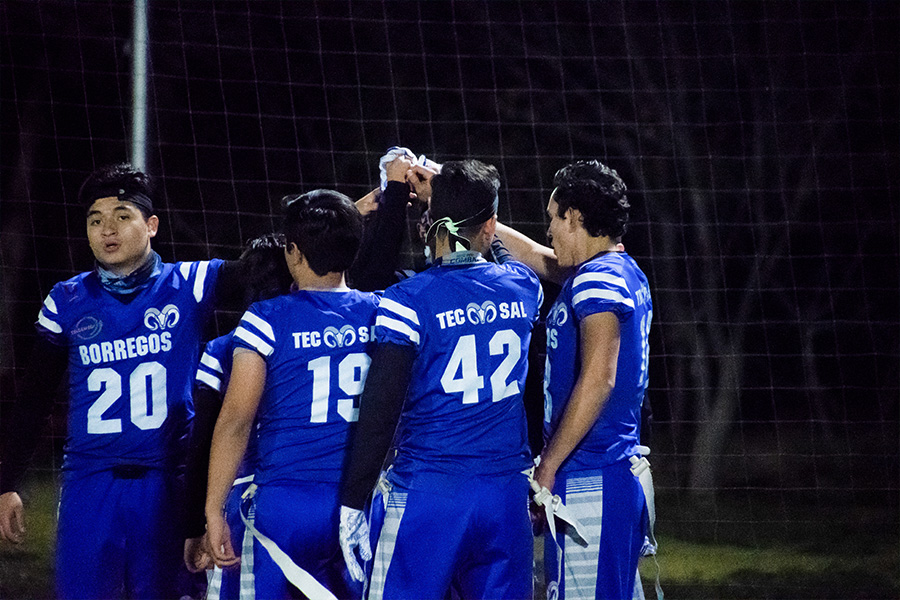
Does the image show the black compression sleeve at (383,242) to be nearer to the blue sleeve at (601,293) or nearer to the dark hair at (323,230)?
the dark hair at (323,230)


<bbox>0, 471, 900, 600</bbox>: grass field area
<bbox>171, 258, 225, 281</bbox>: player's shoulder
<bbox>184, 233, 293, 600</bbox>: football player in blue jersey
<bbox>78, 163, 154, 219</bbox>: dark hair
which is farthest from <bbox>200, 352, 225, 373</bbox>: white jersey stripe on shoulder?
<bbox>0, 471, 900, 600</bbox>: grass field area

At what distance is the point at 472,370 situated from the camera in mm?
3207

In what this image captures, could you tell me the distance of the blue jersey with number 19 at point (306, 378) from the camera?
3223 millimetres

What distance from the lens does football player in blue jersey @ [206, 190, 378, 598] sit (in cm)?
317

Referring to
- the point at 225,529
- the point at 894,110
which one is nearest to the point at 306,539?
the point at 225,529

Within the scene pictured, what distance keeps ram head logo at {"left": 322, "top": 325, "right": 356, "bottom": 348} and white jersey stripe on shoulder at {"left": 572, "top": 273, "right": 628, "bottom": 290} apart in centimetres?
76

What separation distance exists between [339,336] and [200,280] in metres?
0.79

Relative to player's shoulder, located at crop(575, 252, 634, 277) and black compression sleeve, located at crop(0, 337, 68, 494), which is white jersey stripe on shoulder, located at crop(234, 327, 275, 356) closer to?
black compression sleeve, located at crop(0, 337, 68, 494)

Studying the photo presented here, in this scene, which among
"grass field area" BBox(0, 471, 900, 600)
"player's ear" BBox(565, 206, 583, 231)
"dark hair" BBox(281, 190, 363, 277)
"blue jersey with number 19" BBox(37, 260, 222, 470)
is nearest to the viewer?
"dark hair" BBox(281, 190, 363, 277)

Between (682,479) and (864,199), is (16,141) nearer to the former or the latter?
(682,479)

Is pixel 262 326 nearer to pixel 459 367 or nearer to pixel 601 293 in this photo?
pixel 459 367

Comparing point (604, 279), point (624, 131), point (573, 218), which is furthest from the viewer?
point (624, 131)

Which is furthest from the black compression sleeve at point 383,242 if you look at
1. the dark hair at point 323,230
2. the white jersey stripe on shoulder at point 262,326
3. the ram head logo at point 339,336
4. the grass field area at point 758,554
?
the grass field area at point 758,554

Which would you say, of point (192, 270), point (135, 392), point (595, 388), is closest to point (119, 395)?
point (135, 392)
